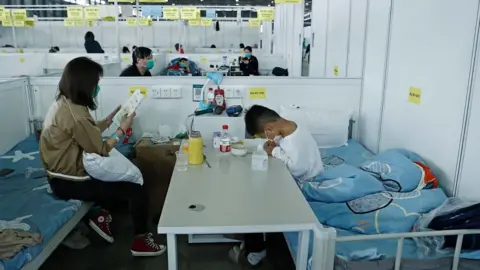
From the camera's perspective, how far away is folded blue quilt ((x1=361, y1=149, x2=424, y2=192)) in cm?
228

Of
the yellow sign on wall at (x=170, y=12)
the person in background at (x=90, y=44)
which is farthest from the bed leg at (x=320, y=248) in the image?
the person in background at (x=90, y=44)

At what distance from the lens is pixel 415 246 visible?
5.73ft

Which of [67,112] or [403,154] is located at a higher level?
[67,112]

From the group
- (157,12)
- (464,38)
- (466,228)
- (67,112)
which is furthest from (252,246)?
(157,12)

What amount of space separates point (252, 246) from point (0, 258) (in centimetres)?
132

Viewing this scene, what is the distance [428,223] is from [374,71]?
182cm

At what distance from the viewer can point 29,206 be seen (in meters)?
2.14

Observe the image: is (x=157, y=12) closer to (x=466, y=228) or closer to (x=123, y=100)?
(x=123, y=100)

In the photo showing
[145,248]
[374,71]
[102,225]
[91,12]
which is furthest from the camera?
[91,12]

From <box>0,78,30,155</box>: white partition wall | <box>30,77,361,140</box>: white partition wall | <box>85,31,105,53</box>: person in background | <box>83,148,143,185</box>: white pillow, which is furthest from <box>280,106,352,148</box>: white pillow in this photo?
<box>85,31,105,53</box>: person in background

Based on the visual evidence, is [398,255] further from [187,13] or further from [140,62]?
[187,13]

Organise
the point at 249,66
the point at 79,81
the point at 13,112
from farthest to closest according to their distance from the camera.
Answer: the point at 249,66, the point at 13,112, the point at 79,81

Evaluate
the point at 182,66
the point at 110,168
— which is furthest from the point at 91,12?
the point at 110,168

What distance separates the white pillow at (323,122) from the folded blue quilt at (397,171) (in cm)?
73
